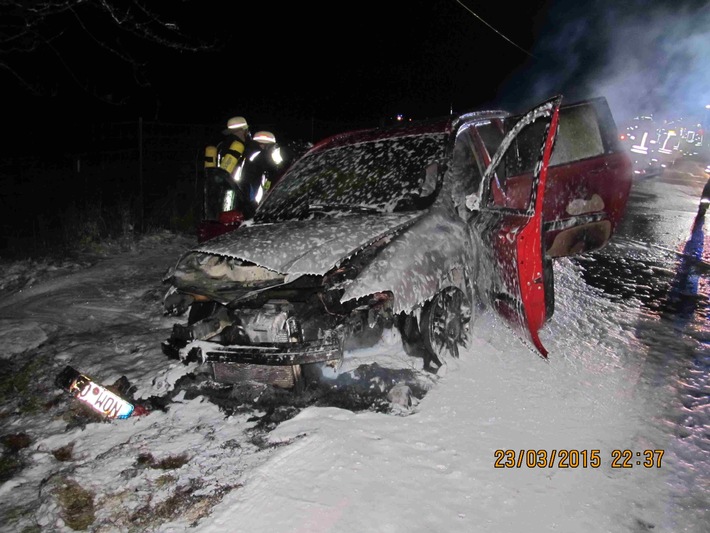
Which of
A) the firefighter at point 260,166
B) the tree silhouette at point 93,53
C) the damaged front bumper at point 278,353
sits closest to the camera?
the damaged front bumper at point 278,353

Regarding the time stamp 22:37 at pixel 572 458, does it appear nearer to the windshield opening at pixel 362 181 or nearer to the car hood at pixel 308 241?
the car hood at pixel 308 241

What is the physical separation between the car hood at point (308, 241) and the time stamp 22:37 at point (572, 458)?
1419mm

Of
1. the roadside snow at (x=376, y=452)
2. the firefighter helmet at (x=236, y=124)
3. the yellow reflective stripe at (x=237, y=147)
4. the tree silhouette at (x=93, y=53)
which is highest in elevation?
the tree silhouette at (x=93, y=53)

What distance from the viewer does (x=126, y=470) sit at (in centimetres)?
257

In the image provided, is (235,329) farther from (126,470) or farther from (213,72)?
(213,72)

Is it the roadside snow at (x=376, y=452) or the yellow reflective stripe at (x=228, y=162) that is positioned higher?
the yellow reflective stripe at (x=228, y=162)

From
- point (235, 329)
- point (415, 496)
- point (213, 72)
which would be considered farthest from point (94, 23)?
point (415, 496)

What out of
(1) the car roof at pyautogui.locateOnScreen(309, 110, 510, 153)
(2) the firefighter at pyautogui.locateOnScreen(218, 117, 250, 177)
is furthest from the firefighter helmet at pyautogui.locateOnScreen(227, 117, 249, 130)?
(1) the car roof at pyautogui.locateOnScreen(309, 110, 510, 153)

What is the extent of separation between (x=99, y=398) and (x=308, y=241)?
1.55 meters

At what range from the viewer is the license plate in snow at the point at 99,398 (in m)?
2.90

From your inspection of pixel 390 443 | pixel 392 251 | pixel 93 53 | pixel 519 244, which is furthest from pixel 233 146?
pixel 93 53

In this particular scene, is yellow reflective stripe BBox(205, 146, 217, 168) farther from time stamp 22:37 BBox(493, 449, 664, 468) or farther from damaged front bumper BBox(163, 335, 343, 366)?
time stamp 22:37 BBox(493, 449, 664, 468)

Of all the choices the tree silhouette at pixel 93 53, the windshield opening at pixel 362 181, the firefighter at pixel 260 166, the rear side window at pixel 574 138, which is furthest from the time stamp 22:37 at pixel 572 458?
the tree silhouette at pixel 93 53

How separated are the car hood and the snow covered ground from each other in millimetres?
726
